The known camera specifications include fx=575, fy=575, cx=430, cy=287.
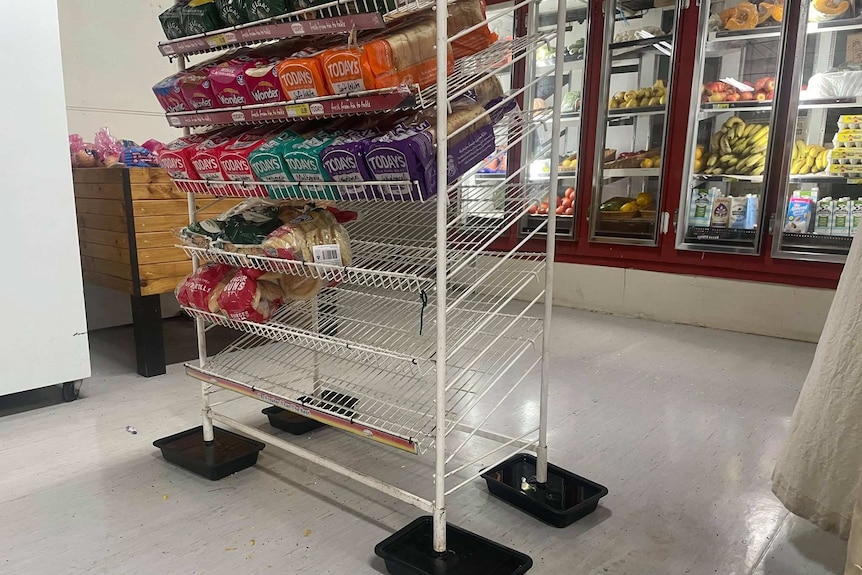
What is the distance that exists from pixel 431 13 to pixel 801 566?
1647mm

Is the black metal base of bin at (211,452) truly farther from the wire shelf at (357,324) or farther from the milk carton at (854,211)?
the milk carton at (854,211)

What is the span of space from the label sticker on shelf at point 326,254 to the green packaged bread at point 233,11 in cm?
62

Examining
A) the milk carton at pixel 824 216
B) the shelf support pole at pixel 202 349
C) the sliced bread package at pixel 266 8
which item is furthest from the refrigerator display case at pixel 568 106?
the sliced bread package at pixel 266 8

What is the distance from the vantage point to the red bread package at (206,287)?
173 centimetres

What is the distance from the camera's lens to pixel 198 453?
6.39ft

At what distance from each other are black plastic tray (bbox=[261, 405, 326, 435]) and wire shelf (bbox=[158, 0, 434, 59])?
1.31 metres

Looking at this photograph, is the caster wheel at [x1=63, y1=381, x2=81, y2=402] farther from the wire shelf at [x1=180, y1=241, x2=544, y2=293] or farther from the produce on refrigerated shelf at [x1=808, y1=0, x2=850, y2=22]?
the produce on refrigerated shelf at [x1=808, y1=0, x2=850, y2=22]

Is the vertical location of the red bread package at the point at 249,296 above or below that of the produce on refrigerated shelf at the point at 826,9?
below

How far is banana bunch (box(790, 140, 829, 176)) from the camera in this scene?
3.45 m

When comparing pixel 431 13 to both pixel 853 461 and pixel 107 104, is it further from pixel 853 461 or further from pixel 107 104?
pixel 107 104

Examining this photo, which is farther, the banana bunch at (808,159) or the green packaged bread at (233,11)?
the banana bunch at (808,159)

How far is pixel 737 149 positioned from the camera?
3752mm

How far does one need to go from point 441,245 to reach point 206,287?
0.88 metres

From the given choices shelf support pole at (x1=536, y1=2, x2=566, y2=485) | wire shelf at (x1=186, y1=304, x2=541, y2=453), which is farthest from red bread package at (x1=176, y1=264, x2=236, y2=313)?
shelf support pole at (x1=536, y1=2, x2=566, y2=485)
